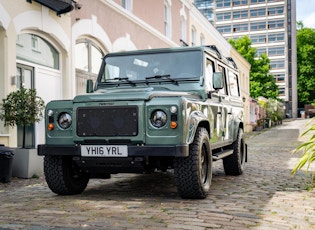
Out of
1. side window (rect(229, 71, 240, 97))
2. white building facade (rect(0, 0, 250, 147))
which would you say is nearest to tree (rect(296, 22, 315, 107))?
white building facade (rect(0, 0, 250, 147))

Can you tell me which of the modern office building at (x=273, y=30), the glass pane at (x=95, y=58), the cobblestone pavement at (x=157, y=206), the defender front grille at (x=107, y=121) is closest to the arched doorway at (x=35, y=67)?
the glass pane at (x=95, y=58)

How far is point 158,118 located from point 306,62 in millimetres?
72597

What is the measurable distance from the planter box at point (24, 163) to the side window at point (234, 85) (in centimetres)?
403

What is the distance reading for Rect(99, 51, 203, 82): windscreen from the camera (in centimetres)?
682

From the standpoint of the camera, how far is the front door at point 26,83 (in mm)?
10359

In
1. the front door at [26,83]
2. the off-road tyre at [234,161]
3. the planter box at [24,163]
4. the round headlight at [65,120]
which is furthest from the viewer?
the front door at [26,83]

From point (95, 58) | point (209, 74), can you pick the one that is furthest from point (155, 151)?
point (95, 58)

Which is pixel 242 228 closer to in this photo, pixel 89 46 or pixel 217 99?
pixel 217 99

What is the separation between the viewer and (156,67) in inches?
273

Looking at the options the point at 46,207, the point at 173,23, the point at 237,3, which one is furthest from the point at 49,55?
the point at 237,3

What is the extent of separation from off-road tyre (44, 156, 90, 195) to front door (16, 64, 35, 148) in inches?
177

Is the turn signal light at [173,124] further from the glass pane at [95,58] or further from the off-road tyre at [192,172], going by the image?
the glass pane at [95,58]

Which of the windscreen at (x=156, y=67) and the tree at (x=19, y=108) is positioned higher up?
the windscreen at (x=156, y=67)

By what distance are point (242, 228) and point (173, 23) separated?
57.6ft
